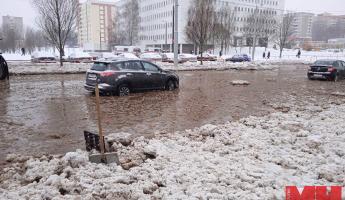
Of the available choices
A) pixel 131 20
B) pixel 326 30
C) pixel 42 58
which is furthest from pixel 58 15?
pixel 326 30

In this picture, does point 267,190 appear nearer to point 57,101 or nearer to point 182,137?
point 182,137

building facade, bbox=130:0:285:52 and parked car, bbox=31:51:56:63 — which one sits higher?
building facade, bbox=130:0:285:52

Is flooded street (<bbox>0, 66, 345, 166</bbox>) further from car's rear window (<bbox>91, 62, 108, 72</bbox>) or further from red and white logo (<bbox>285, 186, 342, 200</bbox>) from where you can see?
red and white logo (<bbox>285, 186, 342, 200</bbox>)

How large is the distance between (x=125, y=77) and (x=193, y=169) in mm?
8360

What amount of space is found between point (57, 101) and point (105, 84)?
76.3 inches

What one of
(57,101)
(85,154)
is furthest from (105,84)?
(85,154)

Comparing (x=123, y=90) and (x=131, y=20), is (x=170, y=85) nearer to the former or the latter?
(x=123, y=90)

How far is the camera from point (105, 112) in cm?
973

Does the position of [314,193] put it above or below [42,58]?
below

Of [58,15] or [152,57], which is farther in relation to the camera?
[152,57]

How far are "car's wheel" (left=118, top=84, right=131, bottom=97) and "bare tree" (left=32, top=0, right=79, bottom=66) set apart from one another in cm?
1358

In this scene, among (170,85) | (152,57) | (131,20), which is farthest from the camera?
(131,20)

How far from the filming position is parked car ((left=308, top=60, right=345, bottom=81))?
21359 millimetres

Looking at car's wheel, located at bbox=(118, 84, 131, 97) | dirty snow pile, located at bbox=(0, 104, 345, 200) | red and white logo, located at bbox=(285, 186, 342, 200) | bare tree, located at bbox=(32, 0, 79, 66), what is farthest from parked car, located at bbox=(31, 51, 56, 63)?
red and white logo, located at bbox=(285, 186, 342, 200)
